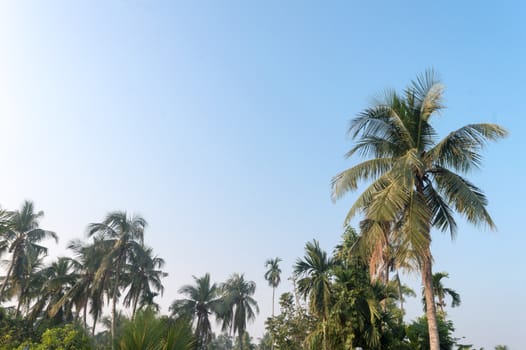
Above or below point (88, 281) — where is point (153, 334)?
below

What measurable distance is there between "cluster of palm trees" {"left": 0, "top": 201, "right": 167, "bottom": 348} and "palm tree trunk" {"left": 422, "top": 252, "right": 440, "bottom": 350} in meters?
27.4

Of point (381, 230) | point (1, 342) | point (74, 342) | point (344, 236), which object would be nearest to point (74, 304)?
point (1, 342)

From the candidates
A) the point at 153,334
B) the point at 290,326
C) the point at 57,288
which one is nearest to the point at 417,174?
the point at 153,334

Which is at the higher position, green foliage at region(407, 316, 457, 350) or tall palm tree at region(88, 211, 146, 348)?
tall palm tree at region(88, 211, 146, 348)

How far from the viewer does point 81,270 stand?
123 ft

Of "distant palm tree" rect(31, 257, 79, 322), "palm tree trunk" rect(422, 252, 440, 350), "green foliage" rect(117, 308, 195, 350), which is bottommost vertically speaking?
"green foliage" rect(117, 308, 195, 350)

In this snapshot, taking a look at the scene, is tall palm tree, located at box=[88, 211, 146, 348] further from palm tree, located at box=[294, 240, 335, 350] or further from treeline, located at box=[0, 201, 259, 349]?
palm tree, located at box=[294, 240, 335, 350]

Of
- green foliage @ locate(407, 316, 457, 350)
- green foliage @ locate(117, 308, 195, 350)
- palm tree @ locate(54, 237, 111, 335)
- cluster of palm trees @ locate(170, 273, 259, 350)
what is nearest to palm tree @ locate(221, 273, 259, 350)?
cluster of palm trees @ locate(170, 273, 259, 350)

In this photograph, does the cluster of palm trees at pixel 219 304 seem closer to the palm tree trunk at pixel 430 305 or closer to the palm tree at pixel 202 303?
the palm tree at pixel 202 303

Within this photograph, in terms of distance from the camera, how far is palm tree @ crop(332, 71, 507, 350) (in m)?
Answer: 11.9

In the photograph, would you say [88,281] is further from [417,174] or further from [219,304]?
[417,174]

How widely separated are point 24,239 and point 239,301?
86.4 ft

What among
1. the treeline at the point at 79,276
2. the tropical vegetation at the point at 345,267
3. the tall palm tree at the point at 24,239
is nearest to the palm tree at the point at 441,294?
the tropical vegetation at the point at 345,267

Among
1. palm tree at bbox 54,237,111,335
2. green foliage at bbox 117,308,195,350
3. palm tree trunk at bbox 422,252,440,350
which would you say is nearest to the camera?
green foliage at bbox 117,308,195,350
